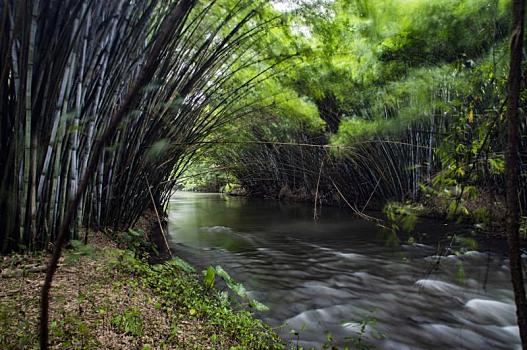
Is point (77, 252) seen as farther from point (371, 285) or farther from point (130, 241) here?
point (371, 285)

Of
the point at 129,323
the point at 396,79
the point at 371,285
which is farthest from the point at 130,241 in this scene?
the point at 396,79

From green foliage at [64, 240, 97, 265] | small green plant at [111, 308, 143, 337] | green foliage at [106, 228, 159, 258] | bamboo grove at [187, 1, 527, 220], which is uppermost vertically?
bamboo grove at [187, 1, 527, 220]

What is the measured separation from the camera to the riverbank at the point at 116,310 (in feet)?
3.79

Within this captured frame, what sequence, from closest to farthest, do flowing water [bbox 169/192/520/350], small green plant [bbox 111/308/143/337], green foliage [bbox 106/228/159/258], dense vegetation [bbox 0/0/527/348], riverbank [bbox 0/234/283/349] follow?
1. riverbank [bbox 0/234/283/349]
2. small green plant [bbox 111/308/143/337]
3. dense vegetation [bbox 0/0/527/348]
4. flowing water [bbox 169/192/520/350]
5. green foliage [bbox 106/228/159/258]

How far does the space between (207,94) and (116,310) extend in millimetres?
2325

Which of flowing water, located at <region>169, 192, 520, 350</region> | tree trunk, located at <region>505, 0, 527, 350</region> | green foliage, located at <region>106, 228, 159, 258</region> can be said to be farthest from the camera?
green foliage, located at <region>106, 228, 159, 258</region>

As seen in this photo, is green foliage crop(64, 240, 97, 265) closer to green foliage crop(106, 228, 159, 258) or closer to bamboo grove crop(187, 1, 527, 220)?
green foliage crop(106, 228, 159, 258)

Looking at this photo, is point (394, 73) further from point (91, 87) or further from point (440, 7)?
point (91, 87)

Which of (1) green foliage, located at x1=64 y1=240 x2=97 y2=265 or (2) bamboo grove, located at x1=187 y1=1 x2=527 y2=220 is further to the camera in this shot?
(2) bamboo grove, located at x1=187 y1=1 x2=527 y2=220

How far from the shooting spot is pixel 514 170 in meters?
0.64

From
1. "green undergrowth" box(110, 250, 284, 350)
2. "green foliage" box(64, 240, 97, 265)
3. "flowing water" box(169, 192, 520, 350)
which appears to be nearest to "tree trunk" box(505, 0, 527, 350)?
"flowing water" box(169, 192, 520, 350)

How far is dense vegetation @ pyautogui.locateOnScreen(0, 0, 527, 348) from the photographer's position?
1586mm

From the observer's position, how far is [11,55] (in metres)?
1.56

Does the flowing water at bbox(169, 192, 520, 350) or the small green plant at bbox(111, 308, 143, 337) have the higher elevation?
the small green plant at bbox(111, 308, 143, 337)
